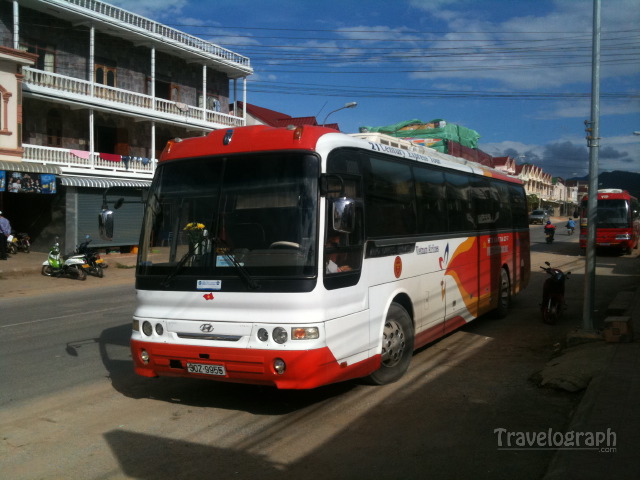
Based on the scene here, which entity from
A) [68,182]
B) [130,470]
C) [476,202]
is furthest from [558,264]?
[130,470]

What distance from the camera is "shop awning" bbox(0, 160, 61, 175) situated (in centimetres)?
2095

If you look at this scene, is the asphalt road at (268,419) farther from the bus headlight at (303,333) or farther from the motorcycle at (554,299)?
the motorcycle at (554,299)

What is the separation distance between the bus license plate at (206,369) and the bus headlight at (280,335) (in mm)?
613

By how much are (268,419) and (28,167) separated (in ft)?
63.6

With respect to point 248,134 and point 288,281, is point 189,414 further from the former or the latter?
point 248,134

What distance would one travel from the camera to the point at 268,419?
5.73 m

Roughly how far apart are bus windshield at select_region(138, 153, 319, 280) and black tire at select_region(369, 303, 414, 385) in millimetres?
1759

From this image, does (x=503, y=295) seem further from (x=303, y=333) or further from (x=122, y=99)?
(x=122, y=99)

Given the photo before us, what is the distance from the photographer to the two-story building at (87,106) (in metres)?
22.9

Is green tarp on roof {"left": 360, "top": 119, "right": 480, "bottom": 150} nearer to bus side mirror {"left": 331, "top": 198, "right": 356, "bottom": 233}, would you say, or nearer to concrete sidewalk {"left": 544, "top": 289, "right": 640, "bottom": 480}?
concrete sidewalk {"left": 544, "top": 289, "right": 640, "bottom": 480}

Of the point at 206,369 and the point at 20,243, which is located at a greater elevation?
the point at 20,243

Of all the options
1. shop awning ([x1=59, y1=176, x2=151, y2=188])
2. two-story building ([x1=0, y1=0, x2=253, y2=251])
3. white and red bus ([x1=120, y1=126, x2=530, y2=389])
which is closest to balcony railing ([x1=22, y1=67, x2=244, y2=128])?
two-story building ([x1=0, y1=0, x2=253, y2=251])

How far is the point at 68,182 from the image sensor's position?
22.8 meters

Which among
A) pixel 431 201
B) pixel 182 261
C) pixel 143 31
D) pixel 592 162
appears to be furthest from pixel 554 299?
pixel 143 31
